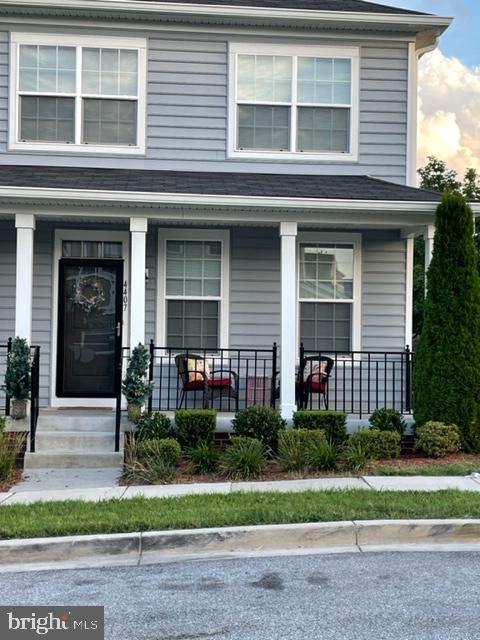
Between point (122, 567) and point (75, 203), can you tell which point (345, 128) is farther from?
point (122, 567)

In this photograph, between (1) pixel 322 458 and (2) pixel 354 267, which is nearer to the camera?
(1) pixel 322 458

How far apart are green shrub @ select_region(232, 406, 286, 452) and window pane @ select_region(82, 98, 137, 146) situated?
177 inches

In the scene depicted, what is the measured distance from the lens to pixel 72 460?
26.4ft

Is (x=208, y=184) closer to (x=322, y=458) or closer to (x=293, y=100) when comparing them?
(x=293, y=100)

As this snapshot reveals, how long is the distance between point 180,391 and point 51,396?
1835 mm

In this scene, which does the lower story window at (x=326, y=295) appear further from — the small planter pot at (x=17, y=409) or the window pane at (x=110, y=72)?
the small planter pot at (x=17, y=409)

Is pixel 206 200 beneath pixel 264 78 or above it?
beneath

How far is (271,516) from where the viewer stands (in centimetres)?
559

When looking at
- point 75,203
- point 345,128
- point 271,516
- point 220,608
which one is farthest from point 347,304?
point 220,608

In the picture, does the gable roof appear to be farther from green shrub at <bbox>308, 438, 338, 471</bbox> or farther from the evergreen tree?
green shrub at <bbox>308, 438, 338, 471</bbox>

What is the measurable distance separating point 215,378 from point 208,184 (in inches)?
105

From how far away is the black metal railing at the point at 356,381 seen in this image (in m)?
9.12

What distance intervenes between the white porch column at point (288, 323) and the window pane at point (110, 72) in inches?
132

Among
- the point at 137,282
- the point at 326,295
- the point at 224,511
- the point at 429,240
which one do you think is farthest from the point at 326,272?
the point at 224,511
